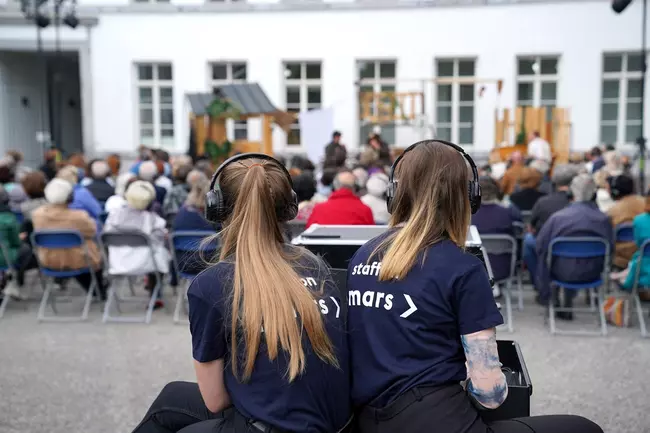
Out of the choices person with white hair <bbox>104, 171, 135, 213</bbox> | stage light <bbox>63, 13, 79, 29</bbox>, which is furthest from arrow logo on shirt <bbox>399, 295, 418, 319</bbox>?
stage light <bbox>63, 13, 79, 29</bbox>

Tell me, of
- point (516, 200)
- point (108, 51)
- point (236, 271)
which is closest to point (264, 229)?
point (236, 271)

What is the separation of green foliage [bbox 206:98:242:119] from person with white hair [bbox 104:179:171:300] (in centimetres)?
755

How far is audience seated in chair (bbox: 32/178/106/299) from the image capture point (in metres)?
6.80

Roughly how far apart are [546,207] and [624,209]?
0.76 metres

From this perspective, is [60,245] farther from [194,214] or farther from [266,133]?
[266,133]

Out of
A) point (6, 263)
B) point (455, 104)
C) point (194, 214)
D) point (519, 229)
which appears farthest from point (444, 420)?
point (455, 104)

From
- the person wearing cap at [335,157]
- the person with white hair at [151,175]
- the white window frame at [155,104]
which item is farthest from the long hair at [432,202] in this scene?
the white window frame at [155,104]

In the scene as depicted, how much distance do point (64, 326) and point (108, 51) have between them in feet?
46.5

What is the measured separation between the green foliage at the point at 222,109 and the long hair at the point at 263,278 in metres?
12.3

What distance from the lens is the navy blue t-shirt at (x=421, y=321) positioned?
2.22 m

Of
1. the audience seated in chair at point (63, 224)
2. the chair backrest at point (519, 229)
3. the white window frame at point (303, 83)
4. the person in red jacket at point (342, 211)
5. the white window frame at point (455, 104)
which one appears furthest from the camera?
the white window frame at point (303, 83)

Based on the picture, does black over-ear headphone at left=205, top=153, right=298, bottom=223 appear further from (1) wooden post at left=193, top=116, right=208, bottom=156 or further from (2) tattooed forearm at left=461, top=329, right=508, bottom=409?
(1) wooden post at left=193, top=116, right=208, bottom=156

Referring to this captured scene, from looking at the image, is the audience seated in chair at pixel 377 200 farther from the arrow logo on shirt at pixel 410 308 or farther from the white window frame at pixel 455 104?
the white window frame at pixel 455 104

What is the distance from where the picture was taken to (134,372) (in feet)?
17.7
